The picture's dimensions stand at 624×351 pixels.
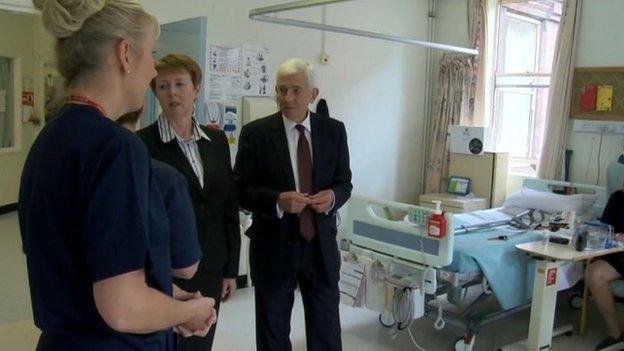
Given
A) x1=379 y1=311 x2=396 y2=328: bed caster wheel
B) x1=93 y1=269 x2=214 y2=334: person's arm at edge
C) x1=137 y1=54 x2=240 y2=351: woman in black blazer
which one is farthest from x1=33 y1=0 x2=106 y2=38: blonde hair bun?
x1=379 y1=311 x2=396 y2=328: bed caster wheel

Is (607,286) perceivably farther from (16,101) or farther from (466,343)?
(16,101)

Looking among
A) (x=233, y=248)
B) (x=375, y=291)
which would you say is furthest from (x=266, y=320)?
(x=375, y=291)

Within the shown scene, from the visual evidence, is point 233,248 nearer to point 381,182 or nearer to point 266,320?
point 266,320

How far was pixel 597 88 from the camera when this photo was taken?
4.65 meters

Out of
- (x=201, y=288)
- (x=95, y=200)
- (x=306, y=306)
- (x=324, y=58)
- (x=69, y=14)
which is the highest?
(x=324, y=58)

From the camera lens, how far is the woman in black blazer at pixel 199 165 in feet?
6.35

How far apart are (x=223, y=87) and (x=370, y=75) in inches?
64.7

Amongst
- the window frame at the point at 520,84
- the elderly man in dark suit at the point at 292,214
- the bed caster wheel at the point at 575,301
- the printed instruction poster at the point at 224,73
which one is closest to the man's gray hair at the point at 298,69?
the elderly man in dark suit at the point at 292,214

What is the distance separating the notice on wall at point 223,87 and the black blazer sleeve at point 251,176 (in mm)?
1976

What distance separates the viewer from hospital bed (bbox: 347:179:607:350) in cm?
307

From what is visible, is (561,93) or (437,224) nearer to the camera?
(437,224)

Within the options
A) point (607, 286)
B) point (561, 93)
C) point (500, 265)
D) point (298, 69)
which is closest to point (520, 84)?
point (561, 93)

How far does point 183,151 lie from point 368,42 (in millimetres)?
3765

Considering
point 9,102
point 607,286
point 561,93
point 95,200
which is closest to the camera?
point 95,200
